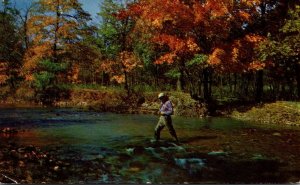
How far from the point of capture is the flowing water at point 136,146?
954 centimetres

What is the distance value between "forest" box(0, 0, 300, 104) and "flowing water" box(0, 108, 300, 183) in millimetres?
1114

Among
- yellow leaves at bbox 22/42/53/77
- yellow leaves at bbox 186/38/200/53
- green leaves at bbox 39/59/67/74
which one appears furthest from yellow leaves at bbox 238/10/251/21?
yellow leaves at bbox 22/42/53/77

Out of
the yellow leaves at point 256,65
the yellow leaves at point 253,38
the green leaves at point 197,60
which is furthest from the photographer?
the yellow leaves at point 256,65

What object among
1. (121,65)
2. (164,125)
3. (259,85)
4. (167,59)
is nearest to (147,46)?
(167,59)

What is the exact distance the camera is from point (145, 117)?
1408cm

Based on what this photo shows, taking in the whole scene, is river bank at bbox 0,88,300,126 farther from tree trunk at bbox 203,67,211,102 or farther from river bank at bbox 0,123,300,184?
river bank at bbox 0,123,300,184

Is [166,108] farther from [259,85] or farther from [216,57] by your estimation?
[259,85]

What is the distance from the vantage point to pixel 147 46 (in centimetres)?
1256

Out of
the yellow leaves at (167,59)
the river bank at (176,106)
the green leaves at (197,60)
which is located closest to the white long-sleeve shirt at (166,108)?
the river bank at (176,106)

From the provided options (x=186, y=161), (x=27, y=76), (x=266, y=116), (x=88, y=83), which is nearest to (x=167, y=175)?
(x=186, y=161)

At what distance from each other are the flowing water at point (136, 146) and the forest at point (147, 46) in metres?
1.11

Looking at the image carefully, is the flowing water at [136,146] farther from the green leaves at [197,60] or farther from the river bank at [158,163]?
the green leaves at [197,60]

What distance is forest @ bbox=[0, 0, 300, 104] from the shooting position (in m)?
10.6

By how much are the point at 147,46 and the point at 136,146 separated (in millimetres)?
2642
